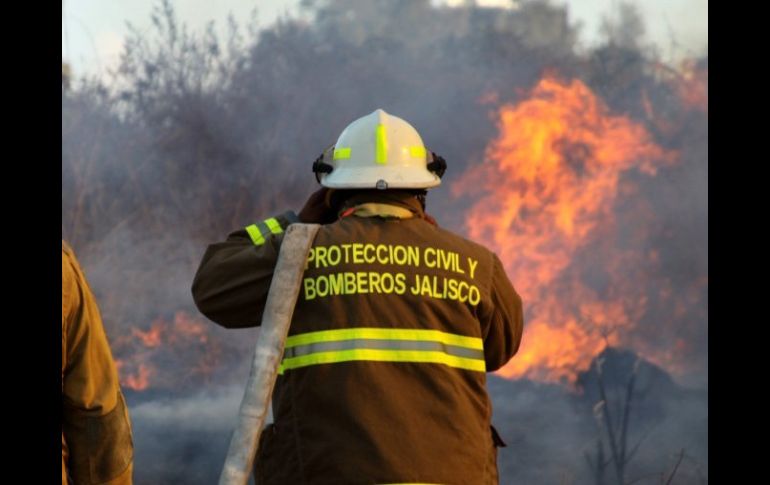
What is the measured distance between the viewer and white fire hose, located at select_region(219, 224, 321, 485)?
3960mm

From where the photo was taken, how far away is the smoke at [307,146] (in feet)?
33.3

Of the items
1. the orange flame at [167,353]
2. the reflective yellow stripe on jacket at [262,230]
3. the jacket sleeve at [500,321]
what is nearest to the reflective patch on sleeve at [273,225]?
the reflective yellow stripe on jacket at [262,230]

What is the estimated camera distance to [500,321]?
169 inches

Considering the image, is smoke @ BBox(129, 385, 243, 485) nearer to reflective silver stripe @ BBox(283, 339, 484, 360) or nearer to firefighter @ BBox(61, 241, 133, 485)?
reflective silver stripe @ BBox(283, 339, 484, 360)

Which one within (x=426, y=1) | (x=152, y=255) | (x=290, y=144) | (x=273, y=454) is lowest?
(x=273, y=454)

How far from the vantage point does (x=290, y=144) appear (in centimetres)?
1045

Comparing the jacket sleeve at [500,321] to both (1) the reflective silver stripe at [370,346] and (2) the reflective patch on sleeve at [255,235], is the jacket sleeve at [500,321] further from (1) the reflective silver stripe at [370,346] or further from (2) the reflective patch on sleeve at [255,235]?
(2) the reflective patch on sleeve at [255,235]

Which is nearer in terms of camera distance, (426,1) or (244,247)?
(244,247)

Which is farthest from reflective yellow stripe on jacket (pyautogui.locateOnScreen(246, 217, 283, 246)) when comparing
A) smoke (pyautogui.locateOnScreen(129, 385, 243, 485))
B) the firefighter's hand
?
smoke (pyautogui.locateOnScreen(129, 385, 243, 485))

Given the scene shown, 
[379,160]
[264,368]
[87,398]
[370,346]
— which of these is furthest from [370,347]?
[87,398]
